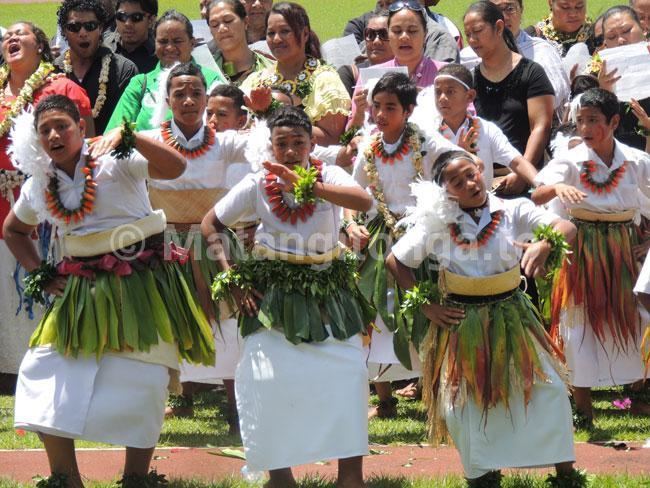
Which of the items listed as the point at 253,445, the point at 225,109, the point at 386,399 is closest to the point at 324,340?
the point at 253,445

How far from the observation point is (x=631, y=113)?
905 cm

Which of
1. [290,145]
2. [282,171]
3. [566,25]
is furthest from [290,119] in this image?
[566,25]

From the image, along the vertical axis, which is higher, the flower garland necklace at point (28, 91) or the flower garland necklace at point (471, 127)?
the flower garland necklace at point (28, 91)

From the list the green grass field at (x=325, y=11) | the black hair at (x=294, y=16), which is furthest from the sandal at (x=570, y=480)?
the green grass field at (x=325, y=11)

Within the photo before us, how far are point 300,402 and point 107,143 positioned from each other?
156 centimetres

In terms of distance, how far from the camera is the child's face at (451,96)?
26.5ft

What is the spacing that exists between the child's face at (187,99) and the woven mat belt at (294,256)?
56.5 inches

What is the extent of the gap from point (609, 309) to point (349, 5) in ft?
36.1

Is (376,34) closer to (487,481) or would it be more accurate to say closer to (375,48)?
(375,48)

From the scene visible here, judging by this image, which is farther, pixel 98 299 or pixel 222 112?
pixel 222 112

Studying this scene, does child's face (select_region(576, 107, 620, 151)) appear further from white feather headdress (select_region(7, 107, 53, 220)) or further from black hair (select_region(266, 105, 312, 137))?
white feather headdress (select_region(7, 107, 53, 220))

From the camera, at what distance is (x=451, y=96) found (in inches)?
318

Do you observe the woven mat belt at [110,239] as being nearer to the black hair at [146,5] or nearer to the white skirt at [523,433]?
the white skirt at [523,433]

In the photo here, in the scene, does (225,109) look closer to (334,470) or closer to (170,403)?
(170,403)
